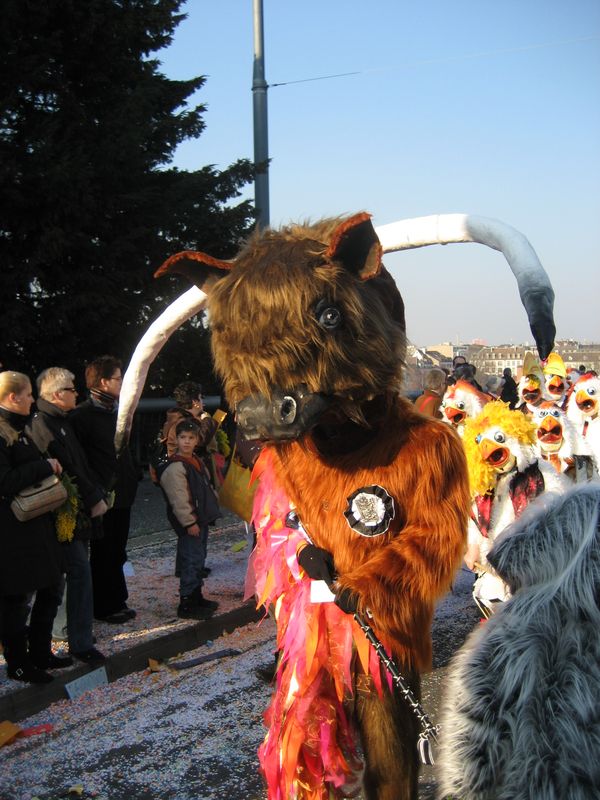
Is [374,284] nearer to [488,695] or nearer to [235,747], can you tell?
[488,695]

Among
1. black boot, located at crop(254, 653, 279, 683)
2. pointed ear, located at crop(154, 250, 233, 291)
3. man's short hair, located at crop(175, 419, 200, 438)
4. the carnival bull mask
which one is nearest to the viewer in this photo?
the carnival bull mask

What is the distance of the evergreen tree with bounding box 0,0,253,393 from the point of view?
33.8 ft

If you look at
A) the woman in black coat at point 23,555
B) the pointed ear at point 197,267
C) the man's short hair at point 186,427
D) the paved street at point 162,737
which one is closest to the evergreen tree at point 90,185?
the man's short hair at point 186,427

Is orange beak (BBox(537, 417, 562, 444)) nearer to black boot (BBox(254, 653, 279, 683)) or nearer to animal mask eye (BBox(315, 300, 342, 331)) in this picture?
black boot (BBox(254, 653, 279, 683))

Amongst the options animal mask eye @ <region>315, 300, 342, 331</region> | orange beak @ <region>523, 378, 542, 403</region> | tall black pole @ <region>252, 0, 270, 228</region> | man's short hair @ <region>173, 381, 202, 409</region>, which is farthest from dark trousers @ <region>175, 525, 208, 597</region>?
tall black pole @ <region>252, 0, 270, 228</region>

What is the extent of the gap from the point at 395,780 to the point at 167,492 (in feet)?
12.0

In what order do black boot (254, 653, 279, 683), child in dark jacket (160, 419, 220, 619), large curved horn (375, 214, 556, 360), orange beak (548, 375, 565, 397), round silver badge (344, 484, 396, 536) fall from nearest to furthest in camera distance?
large curved horn (375, 214, 556, 360) < round silver badge (344, 484, 396, 536) < black boot (254, 653, 279, 683) < child in dark jacket (160, 419, 220, 619) < orange beak (548, 375, 565, 397)

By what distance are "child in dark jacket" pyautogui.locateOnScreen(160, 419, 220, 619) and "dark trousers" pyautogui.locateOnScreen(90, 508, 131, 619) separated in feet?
1.32

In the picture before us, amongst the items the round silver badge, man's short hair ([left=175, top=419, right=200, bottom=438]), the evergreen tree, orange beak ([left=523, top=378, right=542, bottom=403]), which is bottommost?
the round silver badge

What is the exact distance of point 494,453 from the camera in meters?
5.07

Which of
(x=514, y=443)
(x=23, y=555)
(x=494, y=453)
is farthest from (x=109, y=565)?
(x=514, y=443)

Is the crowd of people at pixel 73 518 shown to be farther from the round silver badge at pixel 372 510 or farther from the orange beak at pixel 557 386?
the orange beak at pixel 557 386

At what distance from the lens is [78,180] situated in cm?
1026

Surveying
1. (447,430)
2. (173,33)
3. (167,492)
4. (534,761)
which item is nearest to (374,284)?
(447,430)
